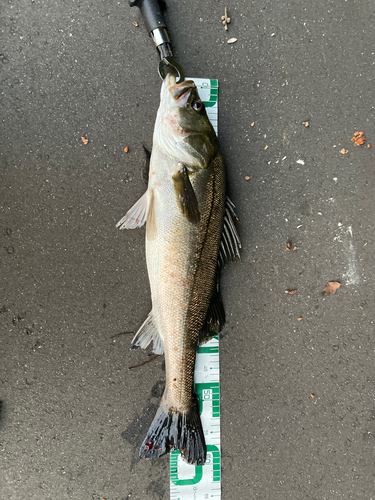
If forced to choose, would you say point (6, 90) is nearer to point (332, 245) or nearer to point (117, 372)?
point (117, 372)

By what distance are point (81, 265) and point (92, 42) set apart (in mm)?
1832

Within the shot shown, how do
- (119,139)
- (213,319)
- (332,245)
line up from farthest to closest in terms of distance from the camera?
(332,245)
(119,139)
(213,319)

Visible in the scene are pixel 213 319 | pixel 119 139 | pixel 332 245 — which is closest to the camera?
pixel 213 319

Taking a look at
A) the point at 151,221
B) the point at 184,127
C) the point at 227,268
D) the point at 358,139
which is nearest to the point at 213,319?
the point at 227,268

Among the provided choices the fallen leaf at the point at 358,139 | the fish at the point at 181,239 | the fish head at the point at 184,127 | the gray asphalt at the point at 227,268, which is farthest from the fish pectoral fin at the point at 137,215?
the fallen leaf at the point at 358,139

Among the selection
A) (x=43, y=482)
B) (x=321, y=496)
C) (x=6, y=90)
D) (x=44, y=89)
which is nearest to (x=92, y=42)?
(x=44, y=89)

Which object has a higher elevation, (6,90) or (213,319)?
(6,90)

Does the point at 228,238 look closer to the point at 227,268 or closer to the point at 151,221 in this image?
the point at 227,268

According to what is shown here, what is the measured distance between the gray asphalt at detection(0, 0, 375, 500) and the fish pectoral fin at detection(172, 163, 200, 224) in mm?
553

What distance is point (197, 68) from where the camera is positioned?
7.68ft

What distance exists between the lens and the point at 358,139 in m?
2.47

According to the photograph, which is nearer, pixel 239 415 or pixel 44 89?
pixel 44 89

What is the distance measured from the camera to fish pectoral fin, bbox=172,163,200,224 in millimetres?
1854

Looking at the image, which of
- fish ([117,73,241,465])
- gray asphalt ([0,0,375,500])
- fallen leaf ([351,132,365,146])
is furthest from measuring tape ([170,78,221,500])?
fallen leaf ([351,132,365,146])
